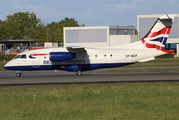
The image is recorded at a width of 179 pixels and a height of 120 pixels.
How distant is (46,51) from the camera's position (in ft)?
99.1

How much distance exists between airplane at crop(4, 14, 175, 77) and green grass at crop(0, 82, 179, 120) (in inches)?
513

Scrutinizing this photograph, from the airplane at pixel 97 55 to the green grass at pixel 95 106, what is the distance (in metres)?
13.0

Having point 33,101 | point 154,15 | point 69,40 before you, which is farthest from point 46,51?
point 154,15

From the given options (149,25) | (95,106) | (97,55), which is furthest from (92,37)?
(95,106)

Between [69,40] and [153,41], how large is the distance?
48575 millimetres

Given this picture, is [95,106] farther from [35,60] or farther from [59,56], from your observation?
[35,60]

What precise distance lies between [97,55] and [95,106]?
1761 cm

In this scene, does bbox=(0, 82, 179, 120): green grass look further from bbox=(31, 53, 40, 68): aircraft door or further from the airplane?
bbox=(31, 53, 40, 68): aircraft door

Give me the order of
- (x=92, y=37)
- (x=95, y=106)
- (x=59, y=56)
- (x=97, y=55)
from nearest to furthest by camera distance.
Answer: (x=95, y=106) → (x=59, y=56) → (x=97, y=55) → (x=92, y=37)

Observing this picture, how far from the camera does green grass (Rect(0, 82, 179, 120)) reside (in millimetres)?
10453

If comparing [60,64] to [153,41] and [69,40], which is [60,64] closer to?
[153,41]

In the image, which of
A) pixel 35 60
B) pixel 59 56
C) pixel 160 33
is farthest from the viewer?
pixel 35 60

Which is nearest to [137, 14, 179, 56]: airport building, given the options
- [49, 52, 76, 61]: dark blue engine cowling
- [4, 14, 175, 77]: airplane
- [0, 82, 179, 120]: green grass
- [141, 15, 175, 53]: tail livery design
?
[141, 15, 175, 53]: tail livery design

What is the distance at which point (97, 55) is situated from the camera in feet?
97.5
